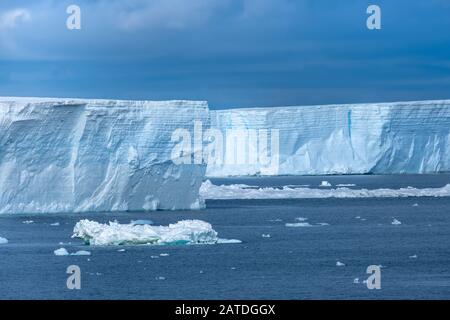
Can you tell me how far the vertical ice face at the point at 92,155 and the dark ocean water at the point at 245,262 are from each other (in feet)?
1.84

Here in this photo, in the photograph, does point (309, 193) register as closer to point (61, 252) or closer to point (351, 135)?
point (351, 135)

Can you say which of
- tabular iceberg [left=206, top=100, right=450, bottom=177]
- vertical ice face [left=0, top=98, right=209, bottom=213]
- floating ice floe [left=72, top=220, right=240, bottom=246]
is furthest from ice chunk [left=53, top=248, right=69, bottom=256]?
tabular iceberg [left=206, top=100, right=450, bottom=177]

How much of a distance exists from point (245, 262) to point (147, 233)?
2120mm

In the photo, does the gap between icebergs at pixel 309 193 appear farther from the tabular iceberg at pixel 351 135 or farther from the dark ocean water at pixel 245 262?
the dark ocean water at pixel 245 262

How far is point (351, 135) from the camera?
177 feet

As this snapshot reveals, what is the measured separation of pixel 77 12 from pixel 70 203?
927 centimetres

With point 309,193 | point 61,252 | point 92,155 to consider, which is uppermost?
point 309,193

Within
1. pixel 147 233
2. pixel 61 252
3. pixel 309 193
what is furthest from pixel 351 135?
pixel 61 252

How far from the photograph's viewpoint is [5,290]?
715 inches

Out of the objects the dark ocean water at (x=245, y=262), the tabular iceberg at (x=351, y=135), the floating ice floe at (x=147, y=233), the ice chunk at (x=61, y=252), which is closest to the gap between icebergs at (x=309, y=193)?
the tabular iceberg at (x=351, y=135)

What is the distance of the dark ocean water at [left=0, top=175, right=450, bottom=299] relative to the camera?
58.6ft

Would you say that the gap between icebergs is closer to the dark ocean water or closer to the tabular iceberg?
the tabular iceberg
